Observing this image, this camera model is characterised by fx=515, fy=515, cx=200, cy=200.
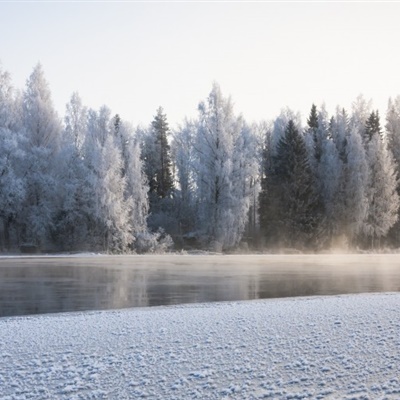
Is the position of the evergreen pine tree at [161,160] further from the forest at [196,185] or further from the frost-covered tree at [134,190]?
the frost-covered tree at [134,190]

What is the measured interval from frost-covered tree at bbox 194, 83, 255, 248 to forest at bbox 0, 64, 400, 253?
10 cm

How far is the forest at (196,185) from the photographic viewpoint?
44.9 meters

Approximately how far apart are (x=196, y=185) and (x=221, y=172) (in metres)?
3.68

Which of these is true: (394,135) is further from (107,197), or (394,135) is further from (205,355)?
(205,355)

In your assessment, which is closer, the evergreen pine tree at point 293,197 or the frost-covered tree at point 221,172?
the frost-covered tree at point 221,172

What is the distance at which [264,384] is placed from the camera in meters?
6.69

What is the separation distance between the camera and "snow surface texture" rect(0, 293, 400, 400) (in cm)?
654

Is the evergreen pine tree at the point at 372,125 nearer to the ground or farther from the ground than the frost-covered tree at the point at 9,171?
farther from the ground

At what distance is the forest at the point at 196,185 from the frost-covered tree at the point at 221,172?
101 mm

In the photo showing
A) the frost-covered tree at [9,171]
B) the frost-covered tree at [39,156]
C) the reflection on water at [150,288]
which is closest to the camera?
the reflection on water at [150,288]

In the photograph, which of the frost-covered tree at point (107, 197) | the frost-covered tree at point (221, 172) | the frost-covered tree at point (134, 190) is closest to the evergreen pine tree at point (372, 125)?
the frost-covered tree at point (221, 172)

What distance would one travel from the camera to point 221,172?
163 feet

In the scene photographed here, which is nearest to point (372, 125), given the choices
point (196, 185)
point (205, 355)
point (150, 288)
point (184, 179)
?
point (184, 179)

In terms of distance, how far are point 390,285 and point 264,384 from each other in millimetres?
13446
